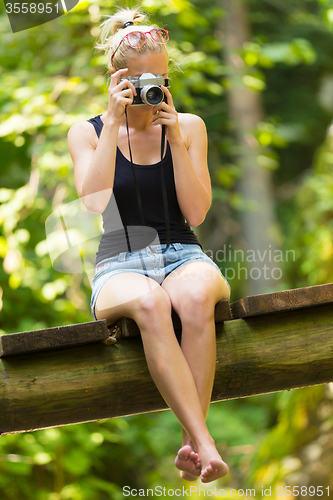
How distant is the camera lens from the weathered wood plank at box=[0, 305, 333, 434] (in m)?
0.72

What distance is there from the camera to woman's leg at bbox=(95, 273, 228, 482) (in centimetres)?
123

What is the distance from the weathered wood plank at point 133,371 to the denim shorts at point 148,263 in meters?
0.19

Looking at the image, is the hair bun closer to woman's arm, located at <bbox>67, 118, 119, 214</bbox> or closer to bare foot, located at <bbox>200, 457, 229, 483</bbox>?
woman's arm, located at <bbox>67, 118, 119, 214</bbox>

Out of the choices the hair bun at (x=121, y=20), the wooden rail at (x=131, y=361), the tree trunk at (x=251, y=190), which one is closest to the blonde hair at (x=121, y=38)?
the hair bun at (x=121, y=20)

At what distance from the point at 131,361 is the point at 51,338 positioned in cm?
25

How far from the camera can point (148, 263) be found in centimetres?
151

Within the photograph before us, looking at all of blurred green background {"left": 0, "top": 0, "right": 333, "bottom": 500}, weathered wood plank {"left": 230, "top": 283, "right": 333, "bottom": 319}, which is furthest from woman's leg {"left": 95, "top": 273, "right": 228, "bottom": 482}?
blurred green background {"left": 0, "top": 0, "right": 333, "bottom": 500}

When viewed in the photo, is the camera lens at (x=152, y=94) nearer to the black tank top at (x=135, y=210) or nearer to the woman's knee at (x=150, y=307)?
the black tank top at (x=135, y=210)

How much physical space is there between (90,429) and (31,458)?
396 mm

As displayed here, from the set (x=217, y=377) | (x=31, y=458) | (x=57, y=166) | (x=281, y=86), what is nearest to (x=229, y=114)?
(x=281, y=86)

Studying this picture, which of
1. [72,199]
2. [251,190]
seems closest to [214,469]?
[72,199]

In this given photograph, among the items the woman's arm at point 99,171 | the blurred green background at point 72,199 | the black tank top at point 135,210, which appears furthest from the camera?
the blurred green background at point 72,199

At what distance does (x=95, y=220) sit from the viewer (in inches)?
83.7

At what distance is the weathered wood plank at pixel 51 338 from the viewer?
4.19 ft
